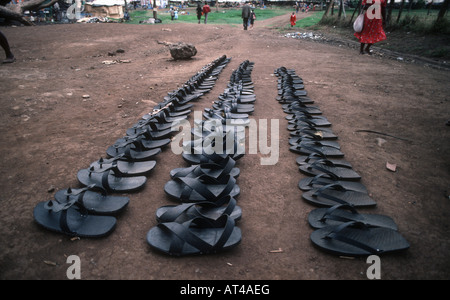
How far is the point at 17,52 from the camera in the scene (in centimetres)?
745

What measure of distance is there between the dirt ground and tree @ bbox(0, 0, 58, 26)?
10.3 metres

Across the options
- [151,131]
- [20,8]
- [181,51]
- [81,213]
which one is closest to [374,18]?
[181,51]

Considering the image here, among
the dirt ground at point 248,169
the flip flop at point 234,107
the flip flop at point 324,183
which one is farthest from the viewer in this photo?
the flip flop at point 234,107

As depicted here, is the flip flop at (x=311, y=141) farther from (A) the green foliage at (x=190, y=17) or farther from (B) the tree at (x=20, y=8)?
(A) the green foliage at (x=190, y=17)

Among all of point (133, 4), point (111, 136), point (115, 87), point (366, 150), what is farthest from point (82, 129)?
point (133, 4)

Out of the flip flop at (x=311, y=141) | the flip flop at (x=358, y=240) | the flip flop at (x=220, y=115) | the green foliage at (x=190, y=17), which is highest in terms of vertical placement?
the green foliage at (x=190, y=17)

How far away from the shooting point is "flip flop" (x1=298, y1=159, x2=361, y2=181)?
2.03m

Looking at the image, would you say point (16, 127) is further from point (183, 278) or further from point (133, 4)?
point (133, 4)

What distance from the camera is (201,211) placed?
5.41 ft

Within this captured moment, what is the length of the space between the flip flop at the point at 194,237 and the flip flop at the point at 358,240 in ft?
1.56

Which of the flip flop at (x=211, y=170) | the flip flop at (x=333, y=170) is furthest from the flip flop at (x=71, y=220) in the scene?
the flip flop at (x=333, y=170)

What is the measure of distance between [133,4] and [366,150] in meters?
40.7

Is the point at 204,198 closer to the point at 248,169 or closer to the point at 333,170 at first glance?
the point at 248,169

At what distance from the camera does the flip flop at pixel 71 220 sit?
56.4 inches
